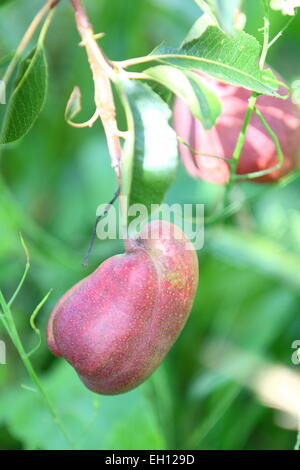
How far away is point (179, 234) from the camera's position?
57 cm

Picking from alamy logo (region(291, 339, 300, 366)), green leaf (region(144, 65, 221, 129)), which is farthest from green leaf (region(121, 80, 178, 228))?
alamy logo (region(291, 339, 300, 366))

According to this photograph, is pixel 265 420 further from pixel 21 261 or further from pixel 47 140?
pixel 47 140

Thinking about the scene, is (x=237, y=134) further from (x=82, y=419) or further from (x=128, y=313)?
(x=82, y=419)

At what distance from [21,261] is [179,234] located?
0.72m

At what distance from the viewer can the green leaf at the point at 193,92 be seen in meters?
0.49

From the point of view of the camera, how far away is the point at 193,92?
499 mm

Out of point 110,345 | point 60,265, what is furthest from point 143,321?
point 60,265

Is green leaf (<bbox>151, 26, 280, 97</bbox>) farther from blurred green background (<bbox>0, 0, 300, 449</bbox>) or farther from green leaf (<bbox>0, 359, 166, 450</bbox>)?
green leaf (<bbox>0, 359, 166, 450</bbox>)

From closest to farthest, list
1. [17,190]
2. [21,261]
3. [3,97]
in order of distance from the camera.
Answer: [3,97], [21,261], [17,190]

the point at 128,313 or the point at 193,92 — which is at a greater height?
the point at 193,92

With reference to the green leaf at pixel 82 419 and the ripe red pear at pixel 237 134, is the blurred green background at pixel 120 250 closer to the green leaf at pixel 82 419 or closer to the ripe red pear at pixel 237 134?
the green leaf at pixel 82 419

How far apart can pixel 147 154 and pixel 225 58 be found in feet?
0.33

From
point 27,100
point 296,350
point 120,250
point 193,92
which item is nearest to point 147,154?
point 193,92

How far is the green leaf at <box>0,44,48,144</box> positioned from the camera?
1.93 ft
